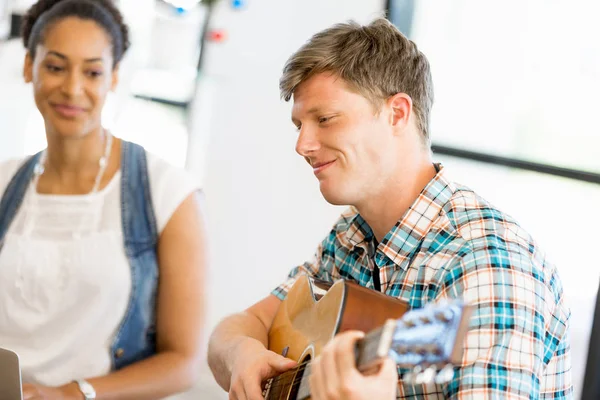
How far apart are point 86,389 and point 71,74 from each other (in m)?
0.89

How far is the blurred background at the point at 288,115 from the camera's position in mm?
2273

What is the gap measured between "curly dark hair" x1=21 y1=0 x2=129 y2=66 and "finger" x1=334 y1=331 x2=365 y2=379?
1.37 metres

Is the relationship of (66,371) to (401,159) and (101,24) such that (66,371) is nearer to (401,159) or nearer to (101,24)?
Result: (101,24)

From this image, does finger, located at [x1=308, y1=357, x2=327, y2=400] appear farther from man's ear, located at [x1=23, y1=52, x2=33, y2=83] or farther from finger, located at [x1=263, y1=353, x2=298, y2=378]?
man's ear, located at [x1=23, y1=52, x2=33, y2=83]

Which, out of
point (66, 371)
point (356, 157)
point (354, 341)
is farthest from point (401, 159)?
point (66, 371)

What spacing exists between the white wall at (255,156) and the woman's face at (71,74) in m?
0.30

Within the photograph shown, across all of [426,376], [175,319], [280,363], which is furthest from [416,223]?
[175,319]

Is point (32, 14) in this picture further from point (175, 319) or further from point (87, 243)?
point (175, 319)

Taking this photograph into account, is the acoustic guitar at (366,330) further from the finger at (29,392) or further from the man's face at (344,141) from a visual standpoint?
the finger at (29,392)

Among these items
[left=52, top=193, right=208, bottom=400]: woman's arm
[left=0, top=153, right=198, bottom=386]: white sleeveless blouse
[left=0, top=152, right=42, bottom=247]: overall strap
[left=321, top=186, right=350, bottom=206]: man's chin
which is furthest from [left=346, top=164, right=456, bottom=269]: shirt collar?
[left=0, top=152, right=42, bottom=247]: overall strap

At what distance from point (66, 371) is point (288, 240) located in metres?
0.80

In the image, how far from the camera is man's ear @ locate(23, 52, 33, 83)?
220cm

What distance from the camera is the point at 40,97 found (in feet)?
7.23

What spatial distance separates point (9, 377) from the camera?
1.60 m
